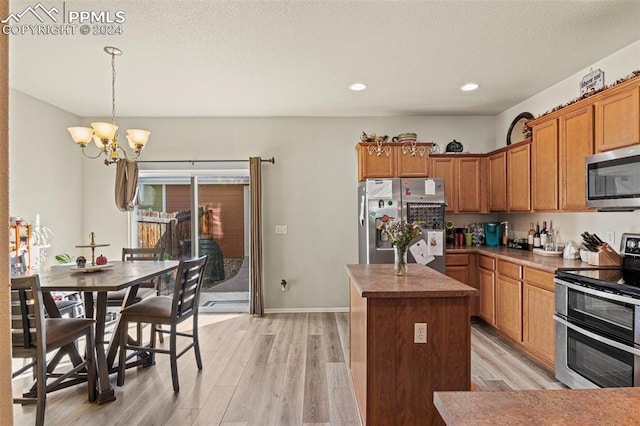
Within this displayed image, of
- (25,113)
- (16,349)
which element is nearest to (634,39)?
(16,349)

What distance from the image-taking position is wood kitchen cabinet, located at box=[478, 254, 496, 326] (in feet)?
12.3

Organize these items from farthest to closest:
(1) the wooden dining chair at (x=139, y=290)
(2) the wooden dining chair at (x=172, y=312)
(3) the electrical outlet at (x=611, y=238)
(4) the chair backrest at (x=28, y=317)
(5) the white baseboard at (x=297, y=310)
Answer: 1. (5) the white baseboard at (x=297, y=310)
2. (1) the wooden dining chair at (x=139, y=290)
3. (3) the electrical outlet at (x=611, y=238)
4. (2) the wooden dining chair at (x=172, y=312)
5. (4) the chair backrest at (x=28, y=317)

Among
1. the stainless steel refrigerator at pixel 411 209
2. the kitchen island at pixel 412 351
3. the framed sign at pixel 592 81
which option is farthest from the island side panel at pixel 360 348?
the framed sign at pixel 592 81

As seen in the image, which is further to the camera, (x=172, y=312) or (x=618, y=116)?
(x=172, y=312)

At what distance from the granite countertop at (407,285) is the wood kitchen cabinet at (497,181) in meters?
2.17

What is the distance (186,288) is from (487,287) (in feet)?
10.5

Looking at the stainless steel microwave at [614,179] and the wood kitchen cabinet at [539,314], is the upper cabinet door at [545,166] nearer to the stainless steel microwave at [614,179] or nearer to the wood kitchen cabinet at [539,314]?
the stainless steel microwave at [614,179]

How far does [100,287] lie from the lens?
2250 mm

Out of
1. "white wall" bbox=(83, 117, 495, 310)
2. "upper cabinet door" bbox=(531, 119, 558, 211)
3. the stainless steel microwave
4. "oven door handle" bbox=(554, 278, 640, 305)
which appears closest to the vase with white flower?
"oven door handle" bbox=(554, 278, 640, 305)

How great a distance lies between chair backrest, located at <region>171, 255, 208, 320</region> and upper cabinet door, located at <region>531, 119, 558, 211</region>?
3.21 m

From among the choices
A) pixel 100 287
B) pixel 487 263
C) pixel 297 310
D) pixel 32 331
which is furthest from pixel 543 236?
pixel 32 331

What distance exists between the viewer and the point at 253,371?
2.96m

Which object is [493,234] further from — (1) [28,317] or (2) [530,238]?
(1) [28,317]

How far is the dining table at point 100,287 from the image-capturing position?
2.28 meters
